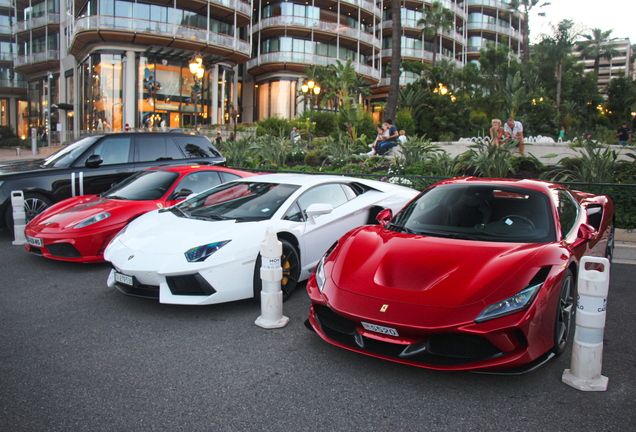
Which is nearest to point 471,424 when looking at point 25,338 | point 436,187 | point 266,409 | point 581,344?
point 581,344

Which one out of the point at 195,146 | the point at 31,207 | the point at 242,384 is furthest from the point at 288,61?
the point at 242,384

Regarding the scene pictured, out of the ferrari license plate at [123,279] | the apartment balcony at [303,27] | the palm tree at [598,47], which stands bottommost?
the ferrari license plate at [123,279]

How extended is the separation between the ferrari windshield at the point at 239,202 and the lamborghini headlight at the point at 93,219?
1.18 m

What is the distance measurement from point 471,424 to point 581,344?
3.38ft

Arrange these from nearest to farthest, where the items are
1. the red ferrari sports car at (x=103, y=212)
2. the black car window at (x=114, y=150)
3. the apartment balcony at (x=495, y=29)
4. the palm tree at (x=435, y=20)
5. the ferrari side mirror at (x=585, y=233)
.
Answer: the ferrari side mirror at (x=585, y=233) < the red ferrari sports car at (x=103, y=212) < the black car window at (x=114, y=150) < the palm tree at (x=435, y=20) < the apartment balcony at (x=495, y=29)

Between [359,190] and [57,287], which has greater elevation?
[359,190]

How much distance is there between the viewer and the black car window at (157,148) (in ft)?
30.2

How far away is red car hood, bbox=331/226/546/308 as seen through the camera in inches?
121

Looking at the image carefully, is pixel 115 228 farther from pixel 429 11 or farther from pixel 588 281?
pixel 429 11

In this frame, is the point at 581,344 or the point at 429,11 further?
the point at 429,11

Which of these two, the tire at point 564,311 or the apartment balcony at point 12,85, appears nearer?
the tire at point 564,311

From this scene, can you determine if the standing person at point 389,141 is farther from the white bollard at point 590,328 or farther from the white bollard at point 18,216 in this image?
the white bollard at point 590,328

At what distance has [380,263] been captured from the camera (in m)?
3.55

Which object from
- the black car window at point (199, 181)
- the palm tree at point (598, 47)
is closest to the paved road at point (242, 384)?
the black car window at point (199, 181)
